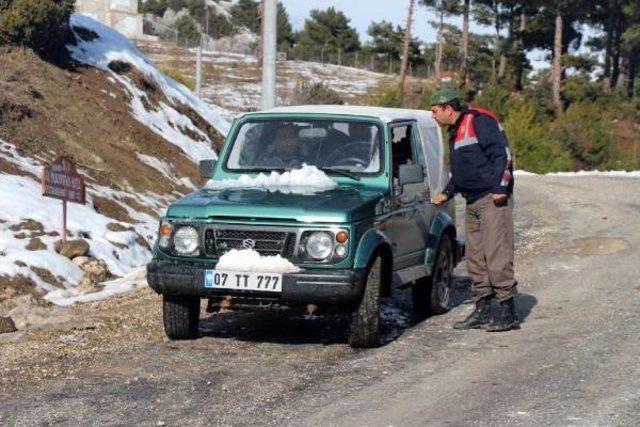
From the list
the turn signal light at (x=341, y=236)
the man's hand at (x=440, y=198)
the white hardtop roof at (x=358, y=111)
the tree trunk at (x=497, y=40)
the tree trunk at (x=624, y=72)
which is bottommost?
the turn signal light at (x=341, y=236)

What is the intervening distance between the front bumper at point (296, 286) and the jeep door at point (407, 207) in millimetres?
930

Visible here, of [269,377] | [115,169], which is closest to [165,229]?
[269,377]

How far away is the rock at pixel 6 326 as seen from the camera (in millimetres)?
9414

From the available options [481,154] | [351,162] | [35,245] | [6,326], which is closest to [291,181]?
[351,162]

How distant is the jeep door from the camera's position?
9.02 meters

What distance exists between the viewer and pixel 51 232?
46.2 ft

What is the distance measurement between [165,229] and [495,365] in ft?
8.71

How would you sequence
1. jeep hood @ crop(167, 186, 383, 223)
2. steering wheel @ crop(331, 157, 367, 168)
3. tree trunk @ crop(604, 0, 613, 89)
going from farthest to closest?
tree trunk @ crop(604, 0, 613, 89) < steering wheel @ crop(331, 157, 367, 168) < jeep hood @ crop(167, 186, 383, 223)

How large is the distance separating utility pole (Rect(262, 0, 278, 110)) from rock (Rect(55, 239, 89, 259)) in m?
3.35

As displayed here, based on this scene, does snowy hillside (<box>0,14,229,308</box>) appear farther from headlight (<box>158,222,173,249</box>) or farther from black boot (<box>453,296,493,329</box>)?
black boot (<box>453,296,493,329</box>)

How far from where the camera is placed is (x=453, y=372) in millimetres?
7531

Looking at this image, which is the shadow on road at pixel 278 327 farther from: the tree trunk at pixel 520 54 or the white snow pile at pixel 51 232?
the tree trunk at pixel 520 54

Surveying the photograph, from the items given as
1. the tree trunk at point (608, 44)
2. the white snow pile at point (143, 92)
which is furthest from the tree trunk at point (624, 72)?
the white snow pile at point (143, 92)

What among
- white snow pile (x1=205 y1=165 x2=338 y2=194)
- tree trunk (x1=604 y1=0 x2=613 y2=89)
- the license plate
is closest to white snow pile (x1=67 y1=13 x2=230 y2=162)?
white snow pile (x1=205 y1=165 x2=338 y2=194)
